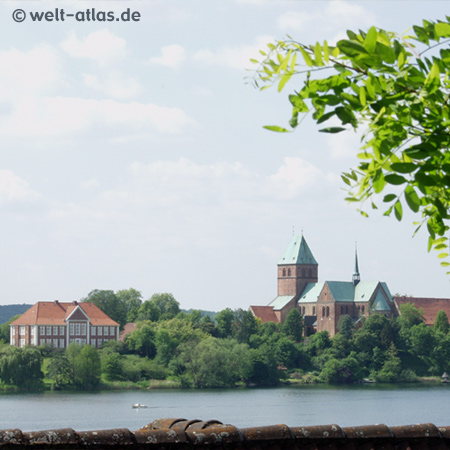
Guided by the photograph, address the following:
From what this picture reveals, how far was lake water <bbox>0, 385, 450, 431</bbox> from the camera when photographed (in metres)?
49.9

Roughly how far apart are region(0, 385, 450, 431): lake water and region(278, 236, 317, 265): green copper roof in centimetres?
4268

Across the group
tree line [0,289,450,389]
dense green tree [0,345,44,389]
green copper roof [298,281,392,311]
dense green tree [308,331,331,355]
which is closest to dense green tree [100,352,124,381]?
tree line [0,289,450,389]

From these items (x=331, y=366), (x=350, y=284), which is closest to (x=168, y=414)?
(x=331, y=366)

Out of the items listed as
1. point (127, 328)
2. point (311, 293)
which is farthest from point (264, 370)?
point (311, 293)

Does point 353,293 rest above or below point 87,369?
above

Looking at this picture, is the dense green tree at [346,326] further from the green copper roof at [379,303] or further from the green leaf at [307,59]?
the green leaf at [307,59]

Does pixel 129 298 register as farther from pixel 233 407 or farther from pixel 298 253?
pixel 233 407

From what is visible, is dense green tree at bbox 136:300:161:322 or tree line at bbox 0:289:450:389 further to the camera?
dense green tree at bbox 136:300:161:322

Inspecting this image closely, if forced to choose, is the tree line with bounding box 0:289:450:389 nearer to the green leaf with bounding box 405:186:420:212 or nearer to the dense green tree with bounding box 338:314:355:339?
the dense green tree with bounding box 338:314:355:339

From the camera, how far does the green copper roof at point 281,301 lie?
120 m

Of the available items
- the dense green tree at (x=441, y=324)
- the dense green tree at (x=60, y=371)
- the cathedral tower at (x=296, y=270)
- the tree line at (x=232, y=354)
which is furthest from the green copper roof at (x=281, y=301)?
the dense green tree at (x=60, y=371)

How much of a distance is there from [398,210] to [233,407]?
57.1m

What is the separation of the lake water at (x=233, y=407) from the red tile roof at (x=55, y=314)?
74.7 ft

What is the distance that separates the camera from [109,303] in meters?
111
